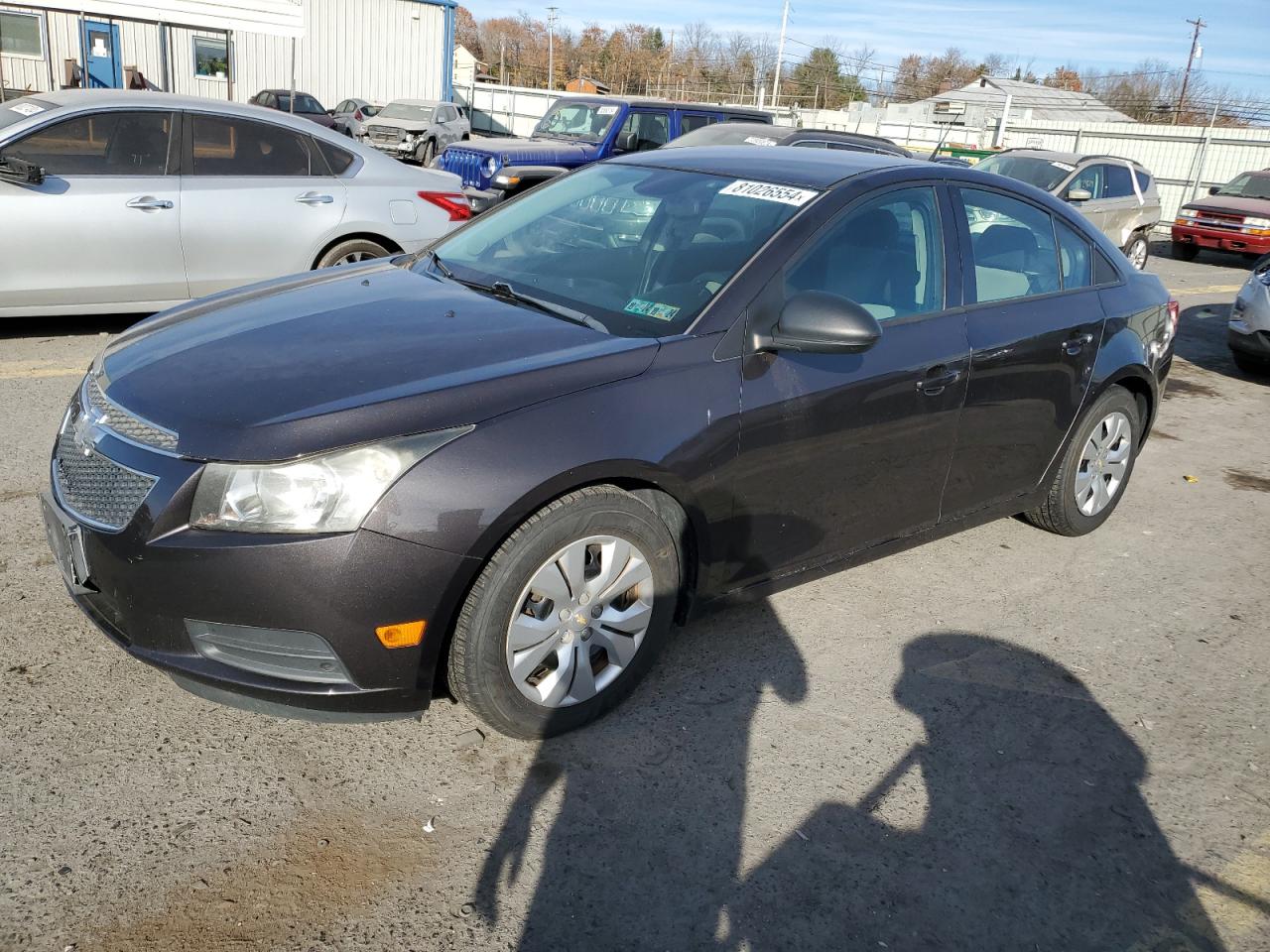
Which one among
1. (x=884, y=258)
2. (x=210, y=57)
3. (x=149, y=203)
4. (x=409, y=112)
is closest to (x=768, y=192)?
(x=884, y=258)

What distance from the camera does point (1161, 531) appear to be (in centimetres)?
539

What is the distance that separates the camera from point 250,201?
7.04 m

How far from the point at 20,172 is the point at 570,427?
511cm

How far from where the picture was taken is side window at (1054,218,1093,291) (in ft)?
15.0

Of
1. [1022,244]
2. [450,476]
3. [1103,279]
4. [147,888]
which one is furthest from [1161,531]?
[147,888]

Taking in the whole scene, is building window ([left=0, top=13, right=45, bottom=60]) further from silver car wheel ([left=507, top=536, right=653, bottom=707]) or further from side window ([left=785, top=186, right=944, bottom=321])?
silver car wheel ([left=507, top=536, right=653, bottom=707])

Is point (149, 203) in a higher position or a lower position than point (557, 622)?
higher

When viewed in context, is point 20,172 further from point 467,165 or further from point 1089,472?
point 467,165

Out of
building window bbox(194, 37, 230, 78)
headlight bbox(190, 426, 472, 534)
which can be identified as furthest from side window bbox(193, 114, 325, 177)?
building window bbox(194, 37, 230, 78)

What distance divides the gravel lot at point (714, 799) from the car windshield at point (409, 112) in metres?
25.8

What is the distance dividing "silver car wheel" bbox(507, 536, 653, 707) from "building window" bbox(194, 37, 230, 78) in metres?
35.1

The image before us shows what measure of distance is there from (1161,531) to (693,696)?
10.4 feet

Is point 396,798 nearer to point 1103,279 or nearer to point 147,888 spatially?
point 147,888

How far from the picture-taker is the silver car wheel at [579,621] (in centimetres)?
293
